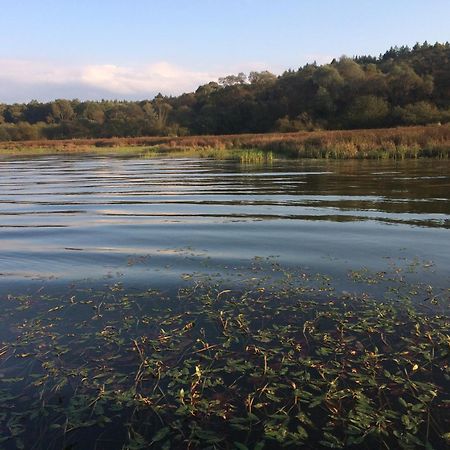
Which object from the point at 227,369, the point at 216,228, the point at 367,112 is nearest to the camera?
the point at 227,369

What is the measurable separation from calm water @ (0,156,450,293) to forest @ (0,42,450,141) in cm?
5473

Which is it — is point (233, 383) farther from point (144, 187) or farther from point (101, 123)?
point (101, 123)

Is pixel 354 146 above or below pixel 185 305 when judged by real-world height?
above

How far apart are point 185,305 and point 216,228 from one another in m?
4.89

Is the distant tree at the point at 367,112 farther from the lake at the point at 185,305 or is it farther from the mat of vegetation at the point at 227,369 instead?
the mat of vegetation at the point at 227,369

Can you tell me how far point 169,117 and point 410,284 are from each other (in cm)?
10161

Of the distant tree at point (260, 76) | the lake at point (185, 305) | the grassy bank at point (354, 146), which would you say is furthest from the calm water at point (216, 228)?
the distant tree at point (260, 76)

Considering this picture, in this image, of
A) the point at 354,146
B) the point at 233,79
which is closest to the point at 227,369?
the point at 354,146

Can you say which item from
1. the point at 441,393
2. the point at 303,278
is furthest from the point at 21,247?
the point at 441,393

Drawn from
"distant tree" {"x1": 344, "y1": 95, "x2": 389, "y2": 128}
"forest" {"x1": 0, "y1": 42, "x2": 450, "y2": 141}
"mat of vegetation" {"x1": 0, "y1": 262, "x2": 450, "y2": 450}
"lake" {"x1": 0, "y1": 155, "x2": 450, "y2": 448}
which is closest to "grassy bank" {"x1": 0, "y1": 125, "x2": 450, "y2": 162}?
"lake" {"x1": 0, "y1": 155, "x2": 450, "y2": 448}

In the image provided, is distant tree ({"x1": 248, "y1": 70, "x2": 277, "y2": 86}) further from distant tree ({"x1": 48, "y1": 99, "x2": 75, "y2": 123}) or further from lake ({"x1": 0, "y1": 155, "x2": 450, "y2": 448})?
lake ({"x1": 0, "y1": 155, "x2": 450, "y2": 448})

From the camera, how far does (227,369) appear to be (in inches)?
159

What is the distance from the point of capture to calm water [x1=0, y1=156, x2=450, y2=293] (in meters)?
7.31

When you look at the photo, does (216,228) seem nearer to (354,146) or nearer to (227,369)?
(227,369)
